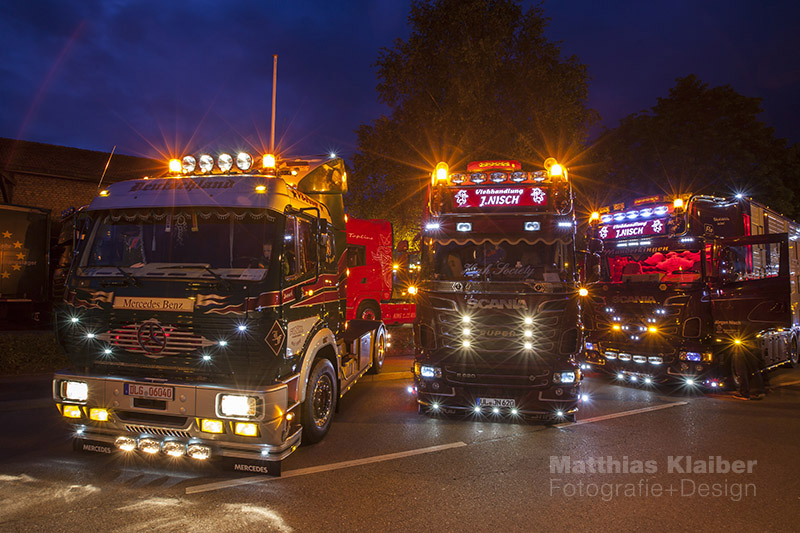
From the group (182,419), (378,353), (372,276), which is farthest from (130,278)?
(372,276)

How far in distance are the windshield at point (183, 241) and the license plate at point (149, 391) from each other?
3.68ft

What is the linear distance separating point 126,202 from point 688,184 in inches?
1124

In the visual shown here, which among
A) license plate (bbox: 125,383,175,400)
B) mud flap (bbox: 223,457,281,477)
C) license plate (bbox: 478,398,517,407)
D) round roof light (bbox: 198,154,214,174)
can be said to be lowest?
mud flap (bbox: 223,457,281,477)

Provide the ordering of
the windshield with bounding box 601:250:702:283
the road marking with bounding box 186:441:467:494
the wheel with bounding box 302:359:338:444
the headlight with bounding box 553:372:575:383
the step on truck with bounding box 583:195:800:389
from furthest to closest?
the windshield with bounding box 601:250:702:283 → the step on truck with bounding box 583:195:800:389 → the headlight with bounding box 553:372:575:383 → the wheel with bounding box 302:359:338:444 → the road marking with bounding box 186:441:467:494

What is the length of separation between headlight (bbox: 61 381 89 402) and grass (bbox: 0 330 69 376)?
5.25 meters

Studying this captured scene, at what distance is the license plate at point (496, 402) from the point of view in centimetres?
648

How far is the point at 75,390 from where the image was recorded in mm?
4734

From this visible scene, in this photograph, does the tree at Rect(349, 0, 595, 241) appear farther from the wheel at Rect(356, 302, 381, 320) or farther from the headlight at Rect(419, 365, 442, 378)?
the headlight at Rect(419, 365, 442, 378)

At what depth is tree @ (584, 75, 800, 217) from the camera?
25469 millimetres

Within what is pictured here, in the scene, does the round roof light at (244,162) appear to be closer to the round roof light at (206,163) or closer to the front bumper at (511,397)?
the round roof light at (206,163)

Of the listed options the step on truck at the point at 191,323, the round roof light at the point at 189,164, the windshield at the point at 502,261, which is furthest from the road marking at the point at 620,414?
the round roof light at the point at 189,164

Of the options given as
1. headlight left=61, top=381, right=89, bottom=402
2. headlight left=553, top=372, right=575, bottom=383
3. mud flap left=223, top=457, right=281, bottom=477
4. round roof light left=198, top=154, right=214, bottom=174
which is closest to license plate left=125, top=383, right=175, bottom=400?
headlight left=61, top=381, right=89, bottom=402

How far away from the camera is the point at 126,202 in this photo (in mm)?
5156

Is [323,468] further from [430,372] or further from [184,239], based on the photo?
[184,239]
